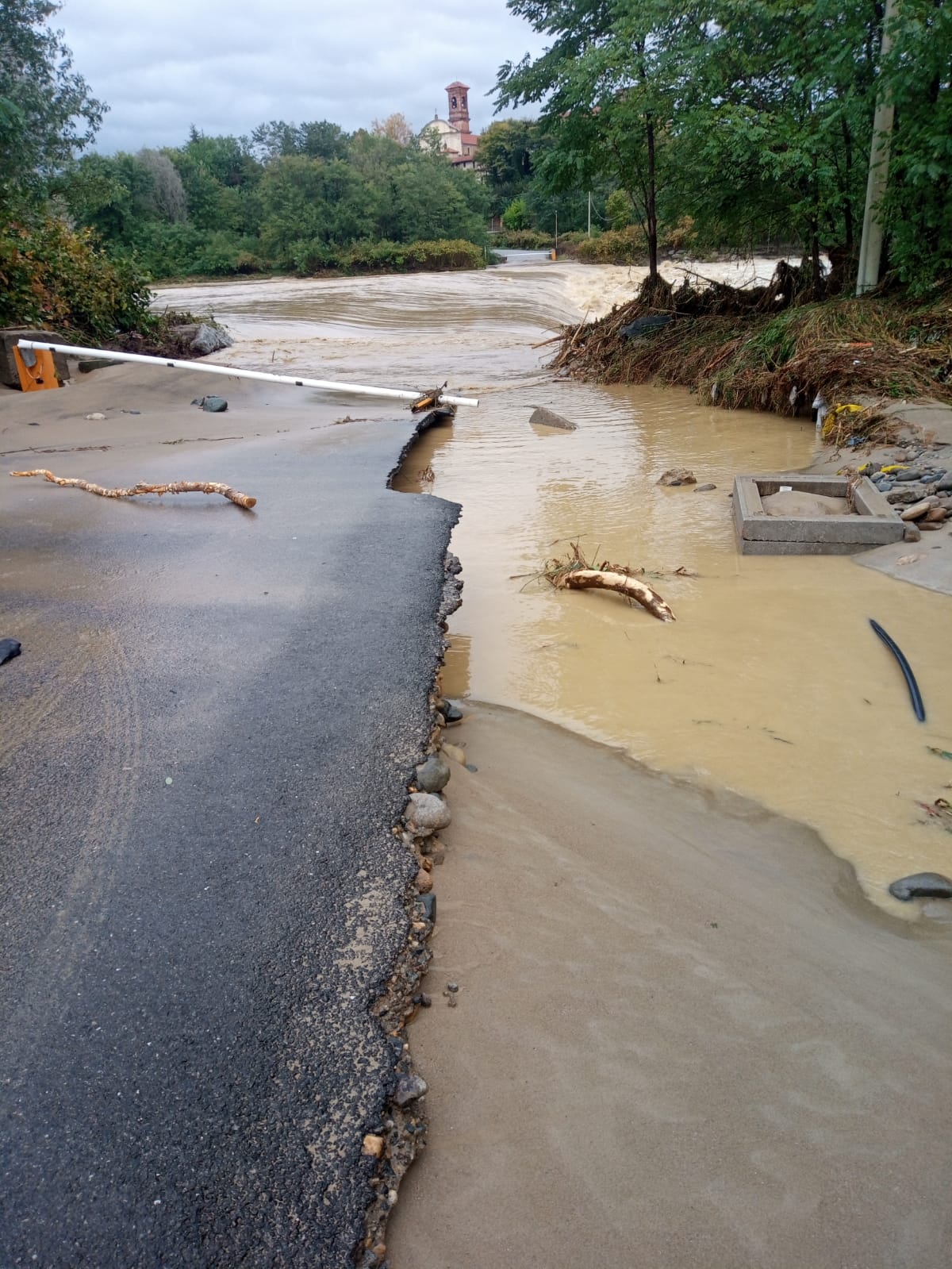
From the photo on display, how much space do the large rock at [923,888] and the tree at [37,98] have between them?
23.9 meters

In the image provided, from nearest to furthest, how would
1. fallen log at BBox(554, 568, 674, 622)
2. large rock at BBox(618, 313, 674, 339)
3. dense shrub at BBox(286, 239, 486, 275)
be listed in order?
1. fallen log at BBox(554, 568, 674, 622)
2. large rock at BBox(618, 313, 674, 339)
3. dense shrub at BBox(286, 239, 486, 275)

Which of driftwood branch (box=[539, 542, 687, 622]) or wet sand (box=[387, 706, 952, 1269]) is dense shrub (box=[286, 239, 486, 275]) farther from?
wet sand (box=[387, 706, 952, 1269])

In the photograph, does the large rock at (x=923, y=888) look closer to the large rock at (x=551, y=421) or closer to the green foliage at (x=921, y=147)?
the large rock at (x=551, y=421)

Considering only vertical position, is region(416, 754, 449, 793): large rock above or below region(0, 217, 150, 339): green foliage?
below

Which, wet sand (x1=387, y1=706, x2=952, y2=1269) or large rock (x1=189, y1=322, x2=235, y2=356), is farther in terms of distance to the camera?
large rock (x1=189, y1=322, x2=235, y2=356)

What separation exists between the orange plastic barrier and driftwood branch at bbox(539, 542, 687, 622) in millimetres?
8673

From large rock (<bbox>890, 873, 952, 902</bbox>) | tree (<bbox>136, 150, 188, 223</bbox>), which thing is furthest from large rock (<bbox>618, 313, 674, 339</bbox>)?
tree (<bbox>136, 150, 188, 223</bbox>)

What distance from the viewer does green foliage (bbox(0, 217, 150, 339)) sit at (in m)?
12.6

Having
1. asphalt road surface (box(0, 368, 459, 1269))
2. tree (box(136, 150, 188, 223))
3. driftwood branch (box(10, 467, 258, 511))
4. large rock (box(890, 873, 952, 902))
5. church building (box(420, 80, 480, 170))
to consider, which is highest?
church building (box(420, 80, 480, 170))

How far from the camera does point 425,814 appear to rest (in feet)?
8.83

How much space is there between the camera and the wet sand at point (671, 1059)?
1636mm

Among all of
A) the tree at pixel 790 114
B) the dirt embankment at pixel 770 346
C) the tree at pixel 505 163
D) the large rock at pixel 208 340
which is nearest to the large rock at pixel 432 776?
the dirt embankment at pixel 770 346

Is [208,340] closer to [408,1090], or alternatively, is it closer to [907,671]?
[907,671]

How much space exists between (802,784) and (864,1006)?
1.19m
